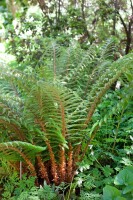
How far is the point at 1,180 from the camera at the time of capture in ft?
5.38

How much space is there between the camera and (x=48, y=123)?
60.6 inches

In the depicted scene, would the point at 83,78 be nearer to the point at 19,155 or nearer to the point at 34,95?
the point at 34,95

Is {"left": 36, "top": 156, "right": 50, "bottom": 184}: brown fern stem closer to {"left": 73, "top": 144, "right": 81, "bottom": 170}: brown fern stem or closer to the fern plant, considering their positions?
the fern plant

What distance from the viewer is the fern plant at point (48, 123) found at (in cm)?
147

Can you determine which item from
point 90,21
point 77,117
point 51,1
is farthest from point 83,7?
point 77,117

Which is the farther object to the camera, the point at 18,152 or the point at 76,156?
the point at 76,156

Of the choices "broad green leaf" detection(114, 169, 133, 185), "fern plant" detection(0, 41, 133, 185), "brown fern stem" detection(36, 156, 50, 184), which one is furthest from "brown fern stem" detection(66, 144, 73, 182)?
"broad green leaf" detection(114, 169, 133, 185)

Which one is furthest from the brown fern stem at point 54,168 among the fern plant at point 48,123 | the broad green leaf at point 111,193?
the broad green leaf at point 111,193

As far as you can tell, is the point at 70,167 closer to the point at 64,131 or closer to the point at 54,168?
the point at 54,168

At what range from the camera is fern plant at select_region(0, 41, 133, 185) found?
1.47 metres

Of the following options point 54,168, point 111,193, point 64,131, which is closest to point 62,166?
point 54,168

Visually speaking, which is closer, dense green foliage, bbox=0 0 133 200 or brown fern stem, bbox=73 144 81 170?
dense green foliage, bbox=0 0 133 200

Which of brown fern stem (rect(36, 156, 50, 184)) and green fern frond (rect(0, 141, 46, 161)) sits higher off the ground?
green fern frond (rect(0, 141, 46, 161))

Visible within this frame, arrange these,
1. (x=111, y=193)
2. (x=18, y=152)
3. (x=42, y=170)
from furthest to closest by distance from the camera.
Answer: (x=42, y=170) < (x=18, y=152) < (x=111, y=193)
